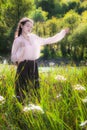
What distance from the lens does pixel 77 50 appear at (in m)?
39.0

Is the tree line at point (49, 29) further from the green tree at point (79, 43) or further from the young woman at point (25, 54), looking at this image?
the young woman at point (25, 54)

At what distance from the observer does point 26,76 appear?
18.4ft

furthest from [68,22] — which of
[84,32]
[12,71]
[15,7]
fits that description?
[12,71]

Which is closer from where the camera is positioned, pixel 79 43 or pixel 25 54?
pixel 25 54

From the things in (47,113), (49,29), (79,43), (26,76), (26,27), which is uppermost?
(26,27)

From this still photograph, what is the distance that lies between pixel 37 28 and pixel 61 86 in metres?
44.5

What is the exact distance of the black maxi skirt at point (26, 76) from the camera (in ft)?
17.8

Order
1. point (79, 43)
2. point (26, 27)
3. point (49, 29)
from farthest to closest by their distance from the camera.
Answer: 1. point (49, 29)
2. point (79, 43)
3. point (26, 27)

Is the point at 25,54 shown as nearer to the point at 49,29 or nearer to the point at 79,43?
the point at 79,43

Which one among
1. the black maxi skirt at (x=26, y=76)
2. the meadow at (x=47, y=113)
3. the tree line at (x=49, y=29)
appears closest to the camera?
the meadow at (x=47, y=113)

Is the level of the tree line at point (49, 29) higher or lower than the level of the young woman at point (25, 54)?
lower

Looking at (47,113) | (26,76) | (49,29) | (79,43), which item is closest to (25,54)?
(26,76)

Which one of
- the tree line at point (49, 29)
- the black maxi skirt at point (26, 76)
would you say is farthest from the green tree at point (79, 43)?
the black maxi skirt at point (26, 76)

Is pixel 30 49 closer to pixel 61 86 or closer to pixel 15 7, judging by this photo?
pixel 61 86
